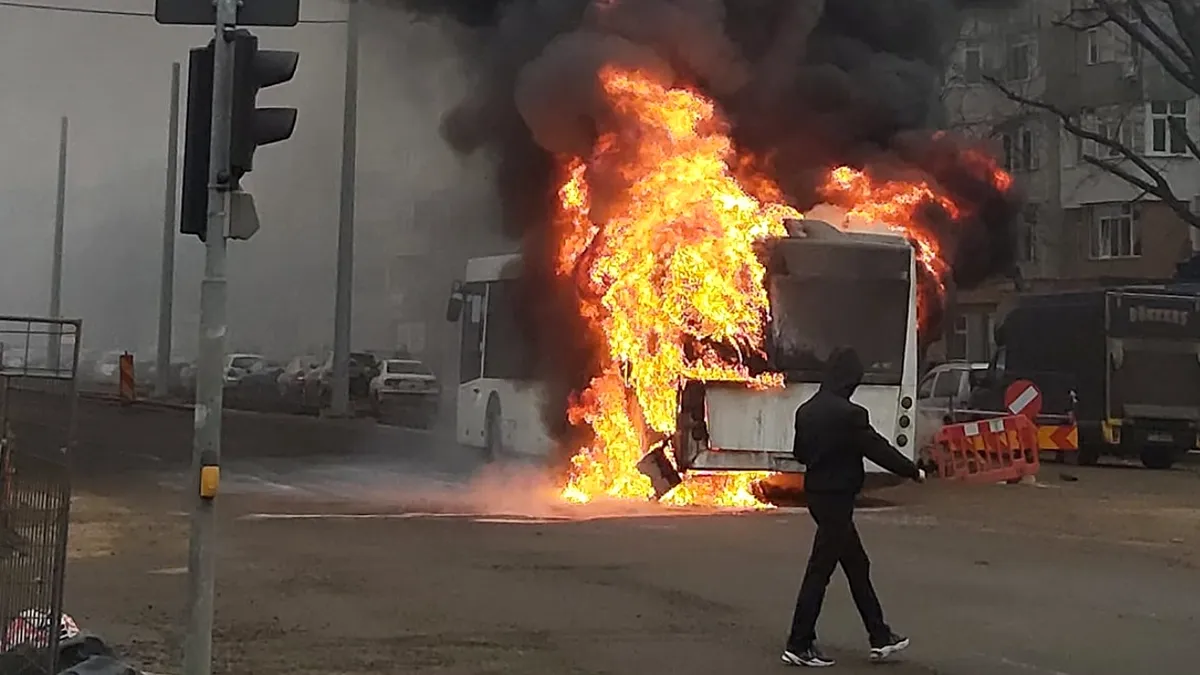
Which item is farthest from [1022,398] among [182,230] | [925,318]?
[182,230]

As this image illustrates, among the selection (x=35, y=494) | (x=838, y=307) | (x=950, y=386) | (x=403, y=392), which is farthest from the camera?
(x=403, y=392)

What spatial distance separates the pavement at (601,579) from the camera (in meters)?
8.15

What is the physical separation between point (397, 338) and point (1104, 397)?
78.0 feet

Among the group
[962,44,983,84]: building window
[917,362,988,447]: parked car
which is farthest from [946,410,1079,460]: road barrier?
[962,44,983,84]: building window

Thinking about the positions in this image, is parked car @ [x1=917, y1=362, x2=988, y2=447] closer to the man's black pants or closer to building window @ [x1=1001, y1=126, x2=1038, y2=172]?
building window @ [x1=1001, y1=126, x2=1038, y2=172]

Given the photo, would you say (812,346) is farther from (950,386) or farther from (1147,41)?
(1147,41)

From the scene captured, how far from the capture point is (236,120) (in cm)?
654

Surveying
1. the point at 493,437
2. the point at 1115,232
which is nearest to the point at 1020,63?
the point at 1115,232

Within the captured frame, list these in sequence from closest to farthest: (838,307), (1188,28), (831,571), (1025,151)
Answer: (831,571), (838,307), (1188,28), (1025,151)

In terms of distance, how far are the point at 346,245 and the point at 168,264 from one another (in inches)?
382

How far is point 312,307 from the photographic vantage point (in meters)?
41.0

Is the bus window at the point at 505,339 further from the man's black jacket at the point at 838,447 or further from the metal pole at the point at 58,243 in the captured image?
the metal pole at the point at 58,243

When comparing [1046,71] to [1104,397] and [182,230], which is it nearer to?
[1104,397]

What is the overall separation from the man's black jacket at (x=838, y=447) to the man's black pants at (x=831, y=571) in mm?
96
